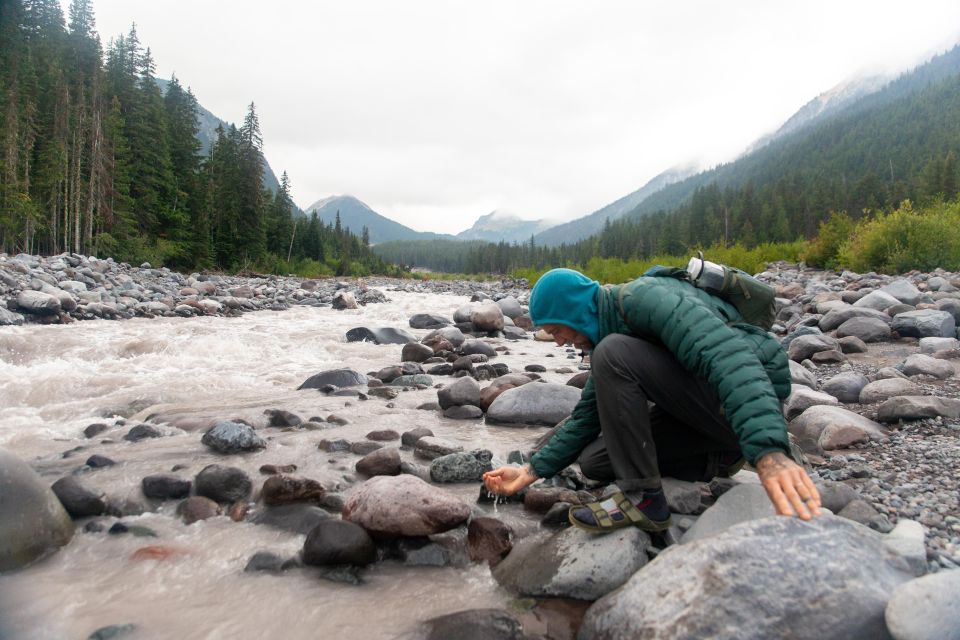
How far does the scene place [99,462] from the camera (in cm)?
375

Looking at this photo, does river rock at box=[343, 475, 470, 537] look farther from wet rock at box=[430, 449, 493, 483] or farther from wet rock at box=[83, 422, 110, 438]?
wet rock at box=[83, 422, 110, 438]

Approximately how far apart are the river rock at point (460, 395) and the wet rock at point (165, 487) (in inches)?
102

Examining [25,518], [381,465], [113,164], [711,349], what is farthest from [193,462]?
[113,164]

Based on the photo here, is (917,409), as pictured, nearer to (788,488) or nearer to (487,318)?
(788,488)

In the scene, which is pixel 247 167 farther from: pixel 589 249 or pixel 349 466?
pixel 589 249

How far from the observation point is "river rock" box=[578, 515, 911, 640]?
1.54 meters

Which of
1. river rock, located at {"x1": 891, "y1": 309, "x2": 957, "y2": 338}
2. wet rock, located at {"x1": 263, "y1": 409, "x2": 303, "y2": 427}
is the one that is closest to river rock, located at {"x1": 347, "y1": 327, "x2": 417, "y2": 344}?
wet rock, located at {"x1": 263, "y1": 409, "x2": 303, "y2": 427}

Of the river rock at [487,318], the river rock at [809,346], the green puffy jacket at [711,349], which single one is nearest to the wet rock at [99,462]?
the green puffy jacket at [711,349]

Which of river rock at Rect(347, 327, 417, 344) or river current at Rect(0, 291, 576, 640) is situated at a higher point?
river rock at Rect(347, 327, 417, 344)

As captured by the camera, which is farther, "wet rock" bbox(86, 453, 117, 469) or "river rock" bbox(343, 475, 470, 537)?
"wet rock" bbox(86, 453, 117, 469)

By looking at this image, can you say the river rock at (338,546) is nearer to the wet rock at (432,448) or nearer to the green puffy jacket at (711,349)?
the green puffy jacket at (711,349)

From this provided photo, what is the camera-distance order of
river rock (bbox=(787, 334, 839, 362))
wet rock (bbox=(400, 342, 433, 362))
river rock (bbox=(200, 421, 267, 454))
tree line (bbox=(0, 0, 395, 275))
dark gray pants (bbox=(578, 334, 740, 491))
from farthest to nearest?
tree line (bbox=(0, 0, 395, 275)) → wet rock (bbox=(400, 342, 433, 362)) → river rock (bbox=(787, 334, 839, 362)) → river rock (bbox=(200, 421, 267, 454)) → dark gray pants (bbox=(578, 334, 740, 491))

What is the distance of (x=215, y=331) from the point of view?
10305 millimetres

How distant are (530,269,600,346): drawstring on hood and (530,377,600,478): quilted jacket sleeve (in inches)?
15.7
